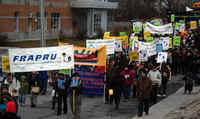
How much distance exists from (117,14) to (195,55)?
32039mm

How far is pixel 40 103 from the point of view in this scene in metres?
16.3

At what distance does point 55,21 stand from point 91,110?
1064 inches

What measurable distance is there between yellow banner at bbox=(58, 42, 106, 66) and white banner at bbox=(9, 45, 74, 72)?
11.7 feet

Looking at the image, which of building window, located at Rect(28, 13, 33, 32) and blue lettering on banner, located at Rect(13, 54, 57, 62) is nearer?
blue lettering on banner, located at Rect(13, 54, 57, 62)

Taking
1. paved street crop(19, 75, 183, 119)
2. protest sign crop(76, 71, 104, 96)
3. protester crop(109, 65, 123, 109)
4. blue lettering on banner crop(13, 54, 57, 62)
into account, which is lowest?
paved street crop(19, 75, 183, 119)

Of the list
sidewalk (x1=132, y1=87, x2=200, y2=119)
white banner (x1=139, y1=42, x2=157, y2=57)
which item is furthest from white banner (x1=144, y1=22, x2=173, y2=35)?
sidewalk (x1=132, y1=87, x2=200, y2=119)

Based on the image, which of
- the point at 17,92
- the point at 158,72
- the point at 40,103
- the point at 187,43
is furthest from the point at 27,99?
the point at 187,43

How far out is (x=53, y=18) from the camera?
134 ft

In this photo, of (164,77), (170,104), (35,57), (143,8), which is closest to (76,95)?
(35,57)

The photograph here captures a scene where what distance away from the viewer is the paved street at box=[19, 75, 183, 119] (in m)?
14.0

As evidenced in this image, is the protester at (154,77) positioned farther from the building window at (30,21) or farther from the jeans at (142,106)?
the building window at (30,21)

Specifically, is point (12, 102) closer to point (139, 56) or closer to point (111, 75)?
point (111, 75)

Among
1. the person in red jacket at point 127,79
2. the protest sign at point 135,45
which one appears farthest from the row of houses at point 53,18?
the person in red jacket at point 127,79

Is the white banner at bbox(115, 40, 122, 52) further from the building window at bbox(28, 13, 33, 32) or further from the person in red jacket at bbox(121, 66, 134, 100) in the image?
the building window at bbox(28, 13, 33, 32)
